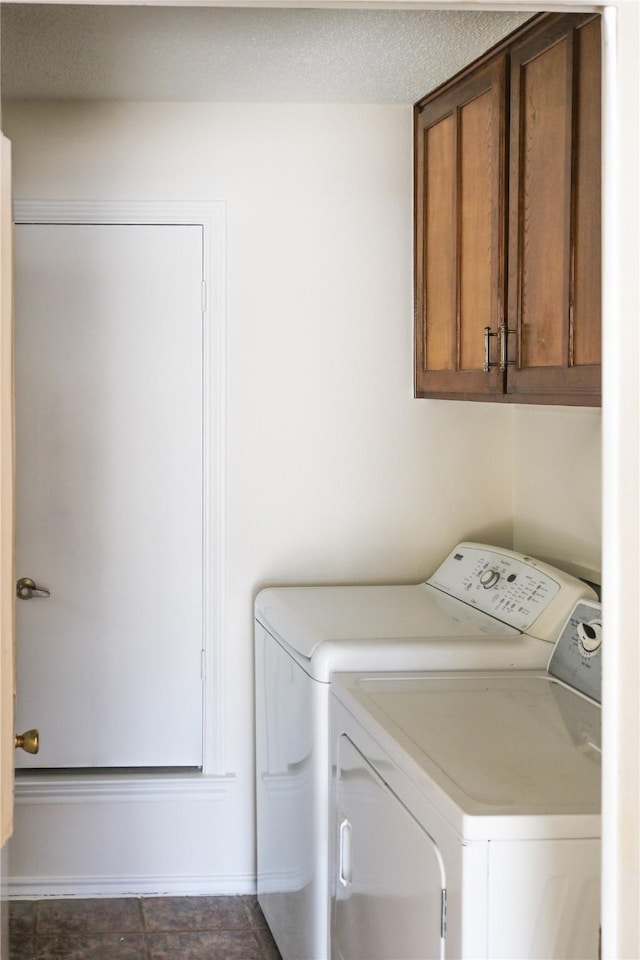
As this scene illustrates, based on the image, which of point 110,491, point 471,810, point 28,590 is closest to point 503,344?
point 471,810

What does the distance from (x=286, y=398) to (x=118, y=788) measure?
1.36 metres

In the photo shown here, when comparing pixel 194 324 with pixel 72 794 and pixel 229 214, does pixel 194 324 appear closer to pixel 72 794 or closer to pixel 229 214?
pixel 229 214

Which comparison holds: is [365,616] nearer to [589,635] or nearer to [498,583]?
[498,583]

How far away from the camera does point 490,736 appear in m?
1.93

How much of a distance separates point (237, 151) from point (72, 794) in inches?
83.1

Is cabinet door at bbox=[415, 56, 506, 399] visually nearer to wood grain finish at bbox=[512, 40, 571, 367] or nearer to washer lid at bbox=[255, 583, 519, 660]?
wood grain finish at bbox=[512, 40, 571, 367]

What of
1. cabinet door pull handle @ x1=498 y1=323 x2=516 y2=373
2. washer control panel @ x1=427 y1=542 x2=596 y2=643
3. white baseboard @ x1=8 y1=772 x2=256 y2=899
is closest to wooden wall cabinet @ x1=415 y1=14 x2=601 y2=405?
cabinet door pull handle @ x1=498 y1=323 x2=516 y2=373

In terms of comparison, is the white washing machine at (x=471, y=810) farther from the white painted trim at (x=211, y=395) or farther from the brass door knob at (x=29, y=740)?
the white painted trim at (x=211, y=395)

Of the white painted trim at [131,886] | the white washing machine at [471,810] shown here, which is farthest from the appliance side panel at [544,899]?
the white painted trim at [131,886]

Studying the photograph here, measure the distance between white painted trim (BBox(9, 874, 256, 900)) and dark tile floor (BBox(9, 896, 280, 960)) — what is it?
0.03 m

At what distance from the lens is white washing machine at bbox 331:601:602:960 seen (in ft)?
5.09

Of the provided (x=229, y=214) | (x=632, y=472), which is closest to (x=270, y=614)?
(x=229, y=214)

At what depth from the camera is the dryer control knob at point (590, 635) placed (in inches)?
88.4

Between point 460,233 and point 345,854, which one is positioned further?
point 460,233
